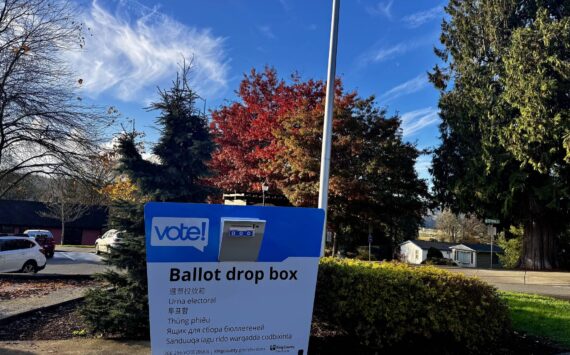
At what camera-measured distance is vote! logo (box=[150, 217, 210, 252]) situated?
9.86ft

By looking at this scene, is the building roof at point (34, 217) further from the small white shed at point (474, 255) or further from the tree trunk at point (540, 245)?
the small white shed at point (474, 255)

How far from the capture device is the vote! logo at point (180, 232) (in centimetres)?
300

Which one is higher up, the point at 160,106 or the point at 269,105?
the point at 269,105

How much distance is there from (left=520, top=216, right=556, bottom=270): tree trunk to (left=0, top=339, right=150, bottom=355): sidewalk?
26.9m

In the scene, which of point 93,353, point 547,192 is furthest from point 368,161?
point 93,353

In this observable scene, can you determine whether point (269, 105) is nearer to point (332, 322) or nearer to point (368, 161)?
point (368, 161)

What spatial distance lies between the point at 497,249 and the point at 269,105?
4178 cm

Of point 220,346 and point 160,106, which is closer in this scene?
point 220,346

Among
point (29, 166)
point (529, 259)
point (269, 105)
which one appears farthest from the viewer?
point (529, 259)

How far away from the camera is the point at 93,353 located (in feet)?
19.5

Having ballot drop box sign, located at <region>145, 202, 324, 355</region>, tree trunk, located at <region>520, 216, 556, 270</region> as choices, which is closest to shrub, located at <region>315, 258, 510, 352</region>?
ballot drop box sign, located at <region>145, 202, 324, 355</region>

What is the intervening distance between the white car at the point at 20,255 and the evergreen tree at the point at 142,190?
1155 cm

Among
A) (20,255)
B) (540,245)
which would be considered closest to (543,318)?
(20,255)

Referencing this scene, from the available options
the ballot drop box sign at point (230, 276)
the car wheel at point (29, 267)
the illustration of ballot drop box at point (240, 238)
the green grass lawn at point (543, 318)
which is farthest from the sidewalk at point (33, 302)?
the green grass lawn at point (543, 318)
